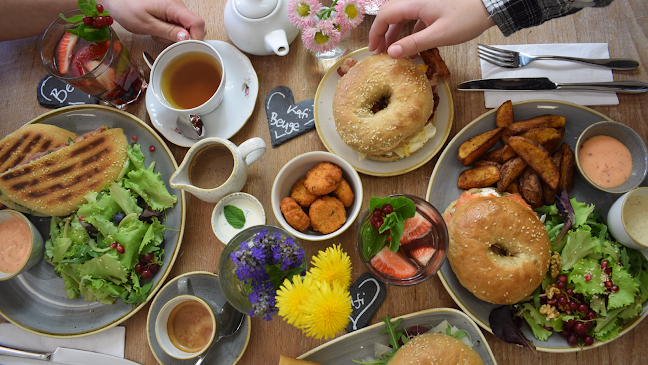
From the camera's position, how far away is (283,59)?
5.09 feet

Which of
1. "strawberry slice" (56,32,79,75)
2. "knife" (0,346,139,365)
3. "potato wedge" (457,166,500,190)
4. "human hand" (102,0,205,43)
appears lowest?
"knife" (0,346,139,365)

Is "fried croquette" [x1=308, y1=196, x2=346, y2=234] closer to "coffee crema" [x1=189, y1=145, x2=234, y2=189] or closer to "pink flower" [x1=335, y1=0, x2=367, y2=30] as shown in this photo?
"coffee crema" [x1=189, y1=145, x2=234, y2=189]

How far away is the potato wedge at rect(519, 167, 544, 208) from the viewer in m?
1.33

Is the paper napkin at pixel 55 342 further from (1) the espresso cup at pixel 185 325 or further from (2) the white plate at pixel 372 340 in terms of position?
(2) the white plate at pixel 372 340

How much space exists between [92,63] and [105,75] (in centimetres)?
7

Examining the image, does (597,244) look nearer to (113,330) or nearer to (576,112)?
(576,112)

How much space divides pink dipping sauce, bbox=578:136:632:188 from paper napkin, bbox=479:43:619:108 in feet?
0.64

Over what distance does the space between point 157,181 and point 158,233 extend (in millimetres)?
199

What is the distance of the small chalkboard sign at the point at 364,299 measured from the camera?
135 cm

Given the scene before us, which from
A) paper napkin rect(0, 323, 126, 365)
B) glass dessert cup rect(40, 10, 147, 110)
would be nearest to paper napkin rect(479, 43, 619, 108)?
glass dessert cup rect(40, 10, 147, 110)

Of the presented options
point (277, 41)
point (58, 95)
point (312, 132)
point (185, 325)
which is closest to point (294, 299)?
point (185, 325)

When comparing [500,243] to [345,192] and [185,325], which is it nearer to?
[345,192]

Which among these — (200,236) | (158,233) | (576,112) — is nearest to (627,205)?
(576,112)

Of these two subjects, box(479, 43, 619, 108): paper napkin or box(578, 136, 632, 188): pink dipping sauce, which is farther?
box(479, 43, 619, 108): paper napkin
